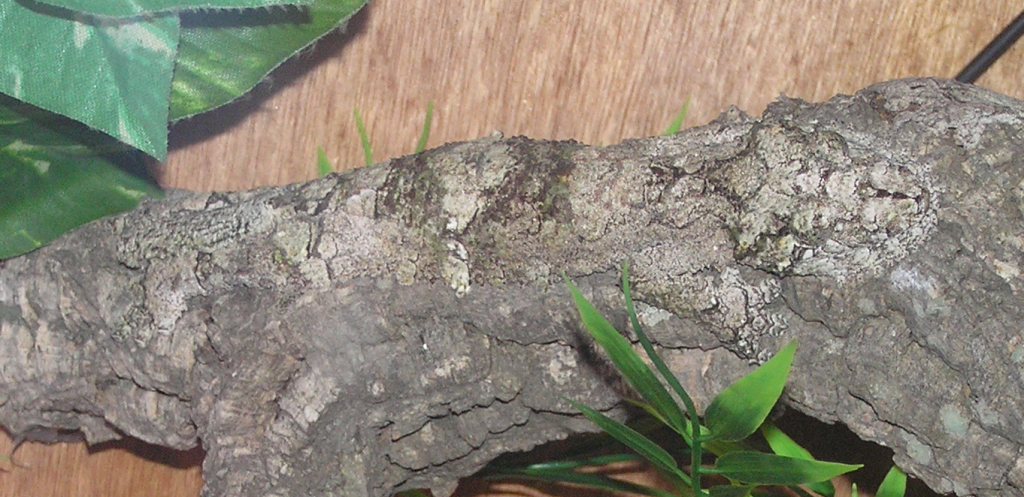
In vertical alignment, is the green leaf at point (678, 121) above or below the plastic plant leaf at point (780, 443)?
above

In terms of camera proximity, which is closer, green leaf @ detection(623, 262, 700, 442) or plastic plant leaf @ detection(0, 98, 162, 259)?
green leaf @ detection(623, 262, 700, 442)

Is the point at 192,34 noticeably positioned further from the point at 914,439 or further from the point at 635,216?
the point at 914,439

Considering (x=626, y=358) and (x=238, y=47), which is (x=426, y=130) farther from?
(x=626, y=358)

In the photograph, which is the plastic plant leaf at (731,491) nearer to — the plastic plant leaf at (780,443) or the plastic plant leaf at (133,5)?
the plastic plant leaf at (780,443)

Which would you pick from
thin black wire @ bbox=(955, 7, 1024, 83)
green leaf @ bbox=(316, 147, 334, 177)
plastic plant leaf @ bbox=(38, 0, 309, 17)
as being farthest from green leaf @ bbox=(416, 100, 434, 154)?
thin black wire @ bbox=(955, 7, 1024, 83)

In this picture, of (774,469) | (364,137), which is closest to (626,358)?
(774,469)

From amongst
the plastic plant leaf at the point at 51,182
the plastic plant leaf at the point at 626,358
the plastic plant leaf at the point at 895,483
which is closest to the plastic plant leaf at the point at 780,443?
the plastic plant leaf at the point at 895,483

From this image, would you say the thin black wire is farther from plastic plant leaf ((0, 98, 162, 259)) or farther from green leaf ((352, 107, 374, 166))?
plastic plant leaf ((0, 98, 162, 259))
